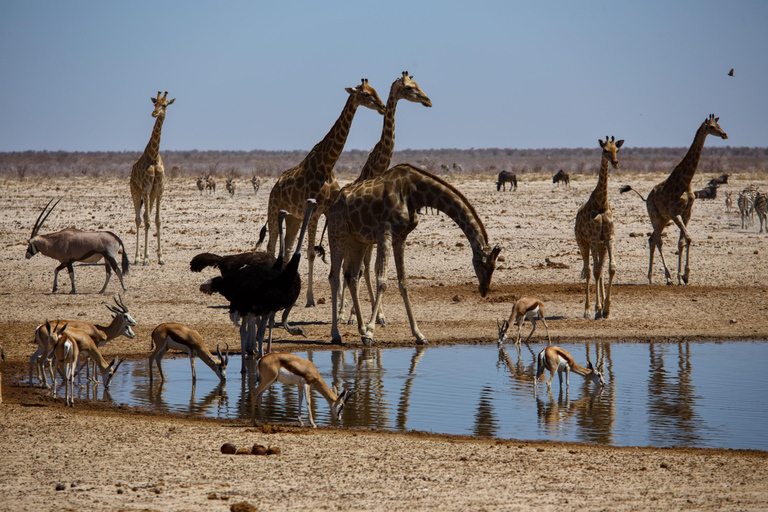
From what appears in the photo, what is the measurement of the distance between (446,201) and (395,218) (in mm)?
791

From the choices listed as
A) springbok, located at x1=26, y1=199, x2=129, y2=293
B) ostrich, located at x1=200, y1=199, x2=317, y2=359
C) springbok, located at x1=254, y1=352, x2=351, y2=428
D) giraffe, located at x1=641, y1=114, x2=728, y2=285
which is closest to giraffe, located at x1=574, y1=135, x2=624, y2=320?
giraffe, located at x1=641, y1=114, x2=728, y2=285

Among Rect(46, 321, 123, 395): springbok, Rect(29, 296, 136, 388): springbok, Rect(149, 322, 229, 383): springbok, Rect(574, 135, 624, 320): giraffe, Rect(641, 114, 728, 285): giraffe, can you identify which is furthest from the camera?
Rect(641, 114, 728, 285): giraffe

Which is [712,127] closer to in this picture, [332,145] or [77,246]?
[332,145]

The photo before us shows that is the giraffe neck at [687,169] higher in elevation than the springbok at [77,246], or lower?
higher

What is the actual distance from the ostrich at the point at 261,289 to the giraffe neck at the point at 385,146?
399 cm

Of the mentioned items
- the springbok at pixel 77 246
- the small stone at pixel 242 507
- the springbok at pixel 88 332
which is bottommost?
the small stone at pixel 242 507

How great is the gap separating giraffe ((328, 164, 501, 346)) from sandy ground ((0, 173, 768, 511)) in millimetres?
917

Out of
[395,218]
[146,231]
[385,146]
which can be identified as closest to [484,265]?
[395,218]

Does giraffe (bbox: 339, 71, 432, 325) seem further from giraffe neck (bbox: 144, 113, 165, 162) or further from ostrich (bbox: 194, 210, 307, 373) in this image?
giraffe neck (bbox: 144, 113, 165, 162)

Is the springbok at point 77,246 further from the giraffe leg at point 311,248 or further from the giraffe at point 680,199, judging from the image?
the giraffe at point 680,199

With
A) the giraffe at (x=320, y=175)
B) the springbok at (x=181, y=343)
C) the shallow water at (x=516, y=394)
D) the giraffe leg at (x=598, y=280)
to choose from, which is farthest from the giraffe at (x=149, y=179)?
the springbok at (x=181, y=343)

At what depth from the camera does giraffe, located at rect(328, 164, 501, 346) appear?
42.5 feet

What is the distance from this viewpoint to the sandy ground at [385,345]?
6.43 meters

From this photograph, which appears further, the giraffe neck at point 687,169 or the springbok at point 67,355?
the giraffe neck at point 687,169
